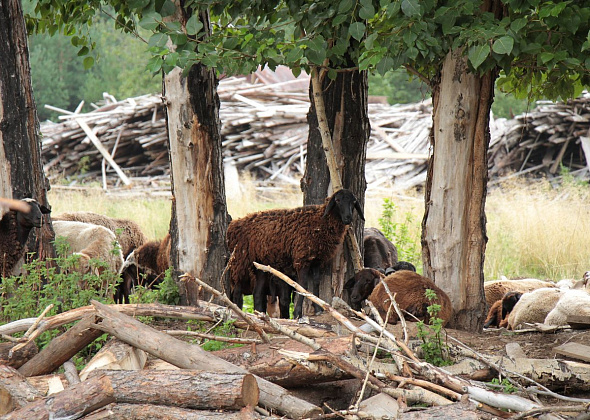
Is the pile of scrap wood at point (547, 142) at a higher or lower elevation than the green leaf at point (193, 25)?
lower

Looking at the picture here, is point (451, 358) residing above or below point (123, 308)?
below

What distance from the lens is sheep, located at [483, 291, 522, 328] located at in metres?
10.2

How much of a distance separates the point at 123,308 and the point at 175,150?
7.31 ft

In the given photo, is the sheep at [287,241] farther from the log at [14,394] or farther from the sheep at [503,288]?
the log at [14,394]

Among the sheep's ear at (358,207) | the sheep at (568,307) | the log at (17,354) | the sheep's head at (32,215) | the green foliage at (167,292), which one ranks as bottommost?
the sheep at (568,307)

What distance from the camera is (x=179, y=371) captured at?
4523 millimetres

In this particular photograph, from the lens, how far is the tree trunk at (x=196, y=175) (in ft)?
25.0

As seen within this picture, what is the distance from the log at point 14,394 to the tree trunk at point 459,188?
4.62m

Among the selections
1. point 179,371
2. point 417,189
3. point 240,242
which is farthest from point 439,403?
point 417,189

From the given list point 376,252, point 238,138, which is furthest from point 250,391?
point 238,138

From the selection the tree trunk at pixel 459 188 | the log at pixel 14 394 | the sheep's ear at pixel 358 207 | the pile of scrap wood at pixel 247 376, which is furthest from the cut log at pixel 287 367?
the sheep's ear at pixel 358 207

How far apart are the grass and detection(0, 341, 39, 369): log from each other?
995cm

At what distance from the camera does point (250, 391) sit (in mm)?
4285

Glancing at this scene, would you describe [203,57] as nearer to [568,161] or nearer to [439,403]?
[439,403]
